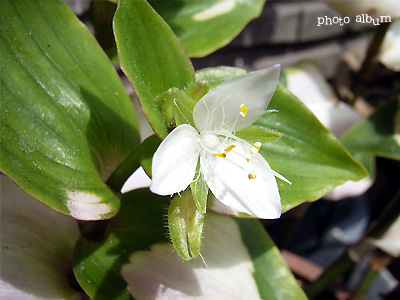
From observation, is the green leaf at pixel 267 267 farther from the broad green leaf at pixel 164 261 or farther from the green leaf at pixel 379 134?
the green leaf at pixel 379 134

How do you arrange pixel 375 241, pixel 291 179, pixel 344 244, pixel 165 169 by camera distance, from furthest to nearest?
1. pixel 344 244
2. pixel 375 241
3. pixel 291 179
4. pixel 165 169

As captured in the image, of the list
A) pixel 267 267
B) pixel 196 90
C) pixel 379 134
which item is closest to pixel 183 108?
pixel 196 90

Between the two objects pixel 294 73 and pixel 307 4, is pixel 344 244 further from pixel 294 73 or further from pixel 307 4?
pixel 307 4

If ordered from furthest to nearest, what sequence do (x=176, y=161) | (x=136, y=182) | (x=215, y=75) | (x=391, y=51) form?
(x=391, y=51)
(x=136, y=182)
(x=215, y=75)
(x=176, y=161)

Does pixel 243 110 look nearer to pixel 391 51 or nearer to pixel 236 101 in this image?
pixel 236 101

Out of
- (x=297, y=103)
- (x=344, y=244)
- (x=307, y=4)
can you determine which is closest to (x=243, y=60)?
(x=307, y=4)

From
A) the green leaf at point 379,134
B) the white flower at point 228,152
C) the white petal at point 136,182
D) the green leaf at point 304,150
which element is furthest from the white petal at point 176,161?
the green leaf at point 379,134
